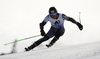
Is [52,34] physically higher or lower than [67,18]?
lower

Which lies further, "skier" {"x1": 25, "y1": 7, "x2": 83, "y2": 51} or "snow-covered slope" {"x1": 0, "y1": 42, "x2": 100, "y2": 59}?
"skier" {"x1": 25, "y1": 7, "x2": 83, "y2": 51}

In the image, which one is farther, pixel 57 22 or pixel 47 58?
pixel 57 22

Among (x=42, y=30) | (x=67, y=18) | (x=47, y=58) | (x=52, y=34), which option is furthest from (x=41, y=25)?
(x=47, y=58)

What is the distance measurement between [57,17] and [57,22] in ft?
0.55

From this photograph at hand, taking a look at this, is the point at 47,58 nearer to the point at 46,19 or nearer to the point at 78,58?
the point at 78,58

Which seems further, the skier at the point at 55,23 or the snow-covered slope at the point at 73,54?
the skier at the point at 55,23

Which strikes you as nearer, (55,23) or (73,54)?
(73,54)

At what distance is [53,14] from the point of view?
14.1ft

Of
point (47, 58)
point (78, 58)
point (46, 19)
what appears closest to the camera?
point (78, 58)

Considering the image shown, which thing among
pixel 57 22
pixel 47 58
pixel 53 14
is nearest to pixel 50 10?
pixel 53 14

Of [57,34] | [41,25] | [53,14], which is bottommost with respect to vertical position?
[57,34]

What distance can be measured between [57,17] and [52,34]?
627mm

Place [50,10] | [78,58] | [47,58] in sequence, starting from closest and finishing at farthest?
[78,58]
[47,58]
[50,10]

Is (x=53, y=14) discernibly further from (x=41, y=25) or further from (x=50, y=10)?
(x=41, y=25)
